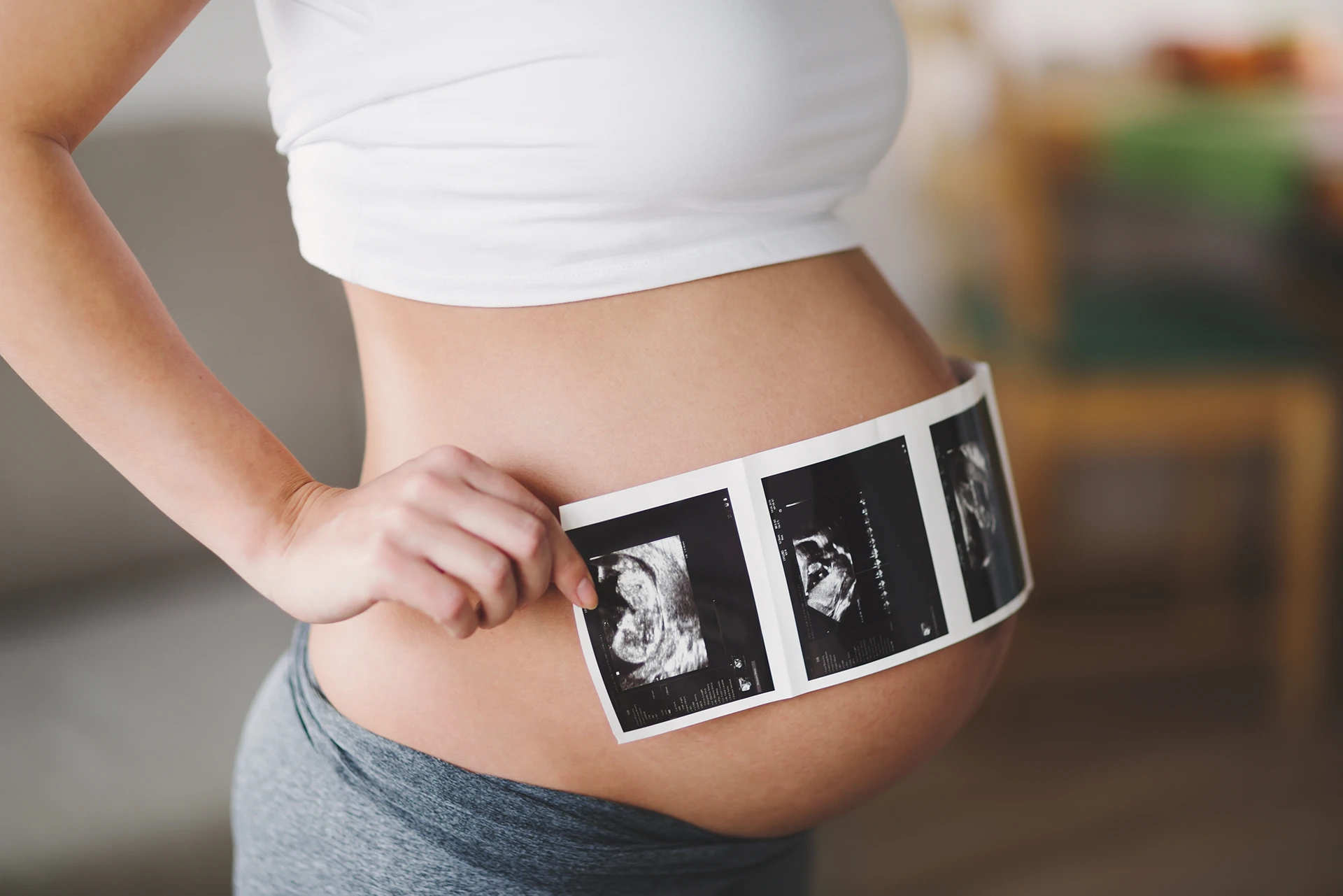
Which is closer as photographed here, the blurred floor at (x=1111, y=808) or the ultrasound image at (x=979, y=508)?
the ultrasound image at (x=979, y=508)

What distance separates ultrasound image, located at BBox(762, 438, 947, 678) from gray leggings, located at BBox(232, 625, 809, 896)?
144 millimetres

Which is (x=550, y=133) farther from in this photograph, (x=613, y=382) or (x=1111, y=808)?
(x=1111, y=808)

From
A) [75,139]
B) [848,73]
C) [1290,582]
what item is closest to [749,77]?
[848,73]

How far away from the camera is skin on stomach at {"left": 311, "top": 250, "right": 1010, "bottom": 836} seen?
55 cm

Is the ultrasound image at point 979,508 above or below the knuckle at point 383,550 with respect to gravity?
below

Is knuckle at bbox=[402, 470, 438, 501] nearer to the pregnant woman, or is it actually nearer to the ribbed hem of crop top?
the pregnant woman

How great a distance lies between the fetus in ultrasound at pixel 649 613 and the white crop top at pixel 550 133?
14 cm

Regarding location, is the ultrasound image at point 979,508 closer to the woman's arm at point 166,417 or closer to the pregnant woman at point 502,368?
the pregnant woman at point 502,368

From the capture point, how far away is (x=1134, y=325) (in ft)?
6.69

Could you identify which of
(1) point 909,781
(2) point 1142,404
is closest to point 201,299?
(1) point 909,781

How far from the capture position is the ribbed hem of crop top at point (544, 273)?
1.79 ft

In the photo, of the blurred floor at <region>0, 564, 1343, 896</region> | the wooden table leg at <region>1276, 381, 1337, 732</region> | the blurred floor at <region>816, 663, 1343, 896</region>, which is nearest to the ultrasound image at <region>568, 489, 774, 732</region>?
the blurred floor at <region>0, 564, 1343, 896</region>

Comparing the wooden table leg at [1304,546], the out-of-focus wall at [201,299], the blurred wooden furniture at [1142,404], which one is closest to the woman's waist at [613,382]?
the out-of-focus wall at [201,299]

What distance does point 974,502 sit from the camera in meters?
0.61
